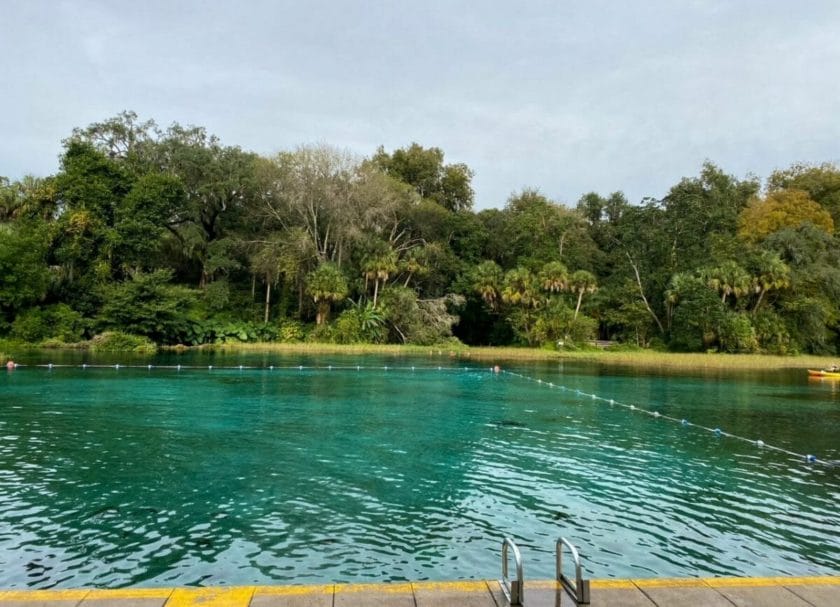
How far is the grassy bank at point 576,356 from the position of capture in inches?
1384

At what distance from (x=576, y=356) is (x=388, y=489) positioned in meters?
31.9

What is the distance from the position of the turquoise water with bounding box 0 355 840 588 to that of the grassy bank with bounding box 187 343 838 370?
1731 centimetres

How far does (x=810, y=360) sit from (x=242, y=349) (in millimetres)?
37098

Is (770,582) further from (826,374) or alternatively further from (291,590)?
(826,374)

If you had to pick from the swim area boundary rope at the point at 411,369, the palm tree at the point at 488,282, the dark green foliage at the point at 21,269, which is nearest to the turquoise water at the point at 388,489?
the swim area boundary rope at the point at 411,369

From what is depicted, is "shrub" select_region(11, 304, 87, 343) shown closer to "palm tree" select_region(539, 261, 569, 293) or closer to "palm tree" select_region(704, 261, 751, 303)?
"palm tree" select_region(539, 261, 569, 293)

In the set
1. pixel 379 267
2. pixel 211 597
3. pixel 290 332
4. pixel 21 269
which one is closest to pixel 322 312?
pixel 290 332

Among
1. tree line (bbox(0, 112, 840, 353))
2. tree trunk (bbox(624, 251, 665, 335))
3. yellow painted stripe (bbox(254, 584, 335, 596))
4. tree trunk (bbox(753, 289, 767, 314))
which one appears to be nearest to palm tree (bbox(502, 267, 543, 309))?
tree line (bbox(0, 112, 840, 353))

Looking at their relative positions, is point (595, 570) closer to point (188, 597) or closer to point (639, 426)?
point (188, 597)

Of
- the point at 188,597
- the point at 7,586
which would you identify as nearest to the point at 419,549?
the point at 188,597

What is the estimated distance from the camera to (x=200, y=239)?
149ft

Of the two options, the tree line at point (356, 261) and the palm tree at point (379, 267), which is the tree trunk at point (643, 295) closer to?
the tree line at point (356, 261)

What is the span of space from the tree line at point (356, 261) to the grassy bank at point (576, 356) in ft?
8.12

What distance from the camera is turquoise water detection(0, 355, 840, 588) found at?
616 cm
